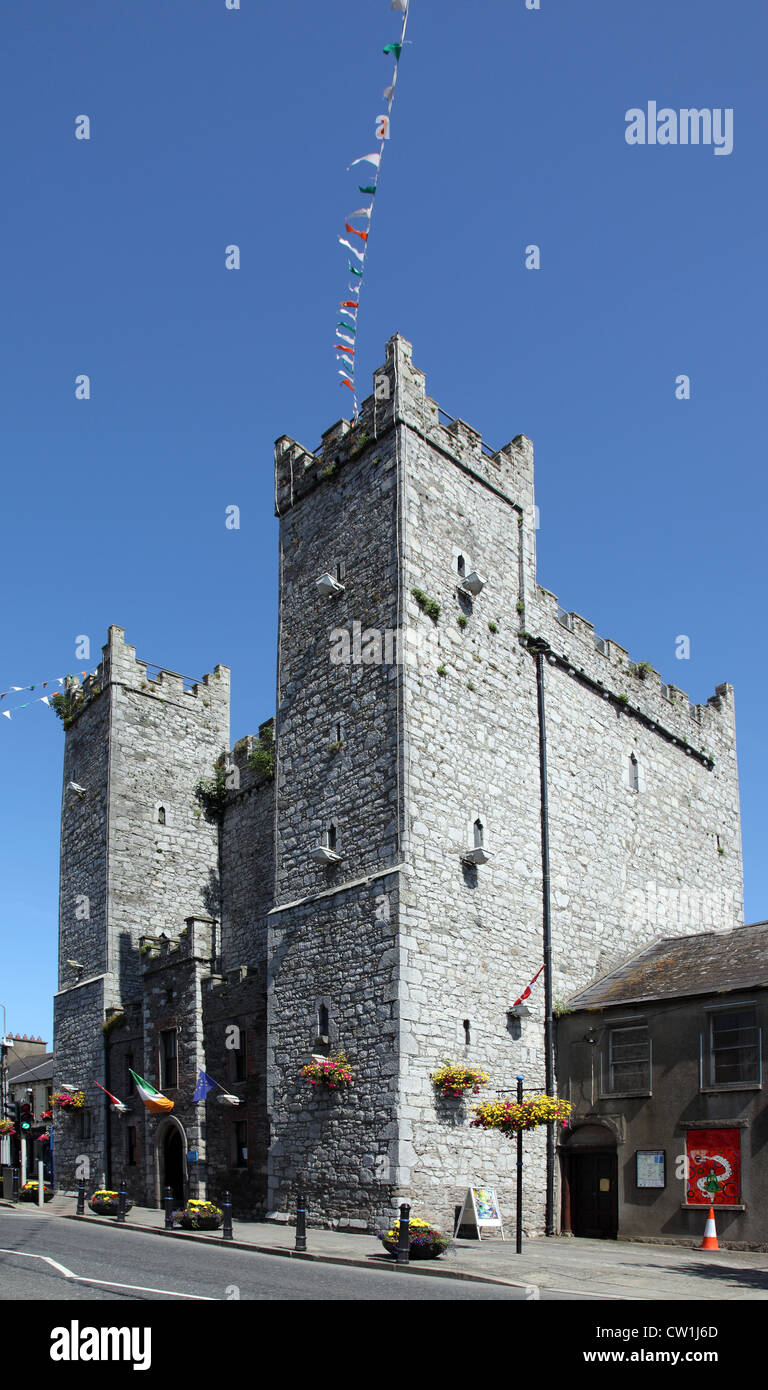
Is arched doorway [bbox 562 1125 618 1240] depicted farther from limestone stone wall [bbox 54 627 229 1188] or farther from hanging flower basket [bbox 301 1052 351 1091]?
limestone stone wall [bbox 54 627 229 1188]

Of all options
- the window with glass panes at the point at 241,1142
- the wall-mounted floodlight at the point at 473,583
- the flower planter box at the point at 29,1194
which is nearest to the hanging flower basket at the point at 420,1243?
the window with glass panes at the point at 241,1142

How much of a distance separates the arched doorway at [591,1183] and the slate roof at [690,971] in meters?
2.34

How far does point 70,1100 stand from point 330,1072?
1356 cm

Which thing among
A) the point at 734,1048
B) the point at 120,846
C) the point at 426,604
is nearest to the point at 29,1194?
the point at 120,846

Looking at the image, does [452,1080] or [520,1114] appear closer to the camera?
[520,1114]

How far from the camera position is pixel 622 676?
2772 centimetres

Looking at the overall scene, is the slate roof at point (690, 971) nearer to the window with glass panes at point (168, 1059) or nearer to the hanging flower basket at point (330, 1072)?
the hanging flower basket at point (330, 1072)

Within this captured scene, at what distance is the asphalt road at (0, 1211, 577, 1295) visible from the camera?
1152 centimetres

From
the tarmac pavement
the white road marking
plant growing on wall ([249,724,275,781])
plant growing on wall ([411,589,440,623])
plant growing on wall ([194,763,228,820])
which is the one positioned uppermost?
plant growing on wall ([411,589,440,623])

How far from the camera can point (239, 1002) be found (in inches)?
952

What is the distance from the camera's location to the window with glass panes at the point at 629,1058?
68.1 feet

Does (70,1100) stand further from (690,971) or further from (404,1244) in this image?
(404,1244)

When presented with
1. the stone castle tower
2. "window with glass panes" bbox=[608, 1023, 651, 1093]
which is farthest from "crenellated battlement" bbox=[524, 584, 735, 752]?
"window with glass panes" bbox=[608, 1023, 651, 1093]

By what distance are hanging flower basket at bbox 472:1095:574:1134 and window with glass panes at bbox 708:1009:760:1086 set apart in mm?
3084
